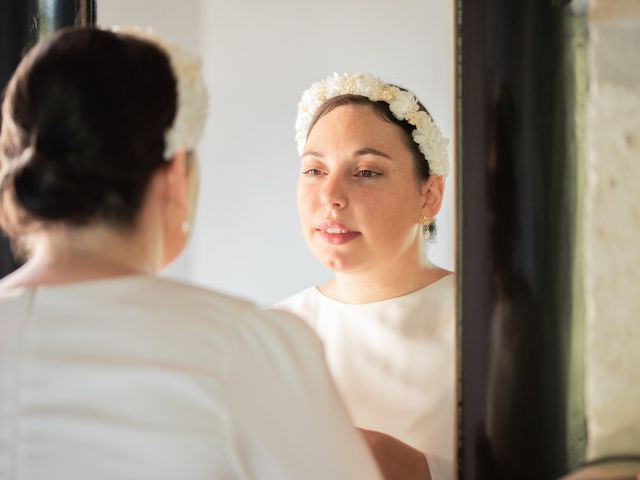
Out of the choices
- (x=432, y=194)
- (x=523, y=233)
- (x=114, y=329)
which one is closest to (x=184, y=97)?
(x=114, y=329)

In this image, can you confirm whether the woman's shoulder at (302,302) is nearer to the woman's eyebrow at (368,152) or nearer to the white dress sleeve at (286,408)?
the woman's eyebrow at (368,152)

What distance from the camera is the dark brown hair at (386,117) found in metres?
1.26

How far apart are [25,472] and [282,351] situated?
0.25 meters

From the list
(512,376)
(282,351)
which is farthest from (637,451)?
(282,351)

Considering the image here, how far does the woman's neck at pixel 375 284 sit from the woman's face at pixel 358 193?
0.05 feet

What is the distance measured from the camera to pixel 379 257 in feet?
4.26

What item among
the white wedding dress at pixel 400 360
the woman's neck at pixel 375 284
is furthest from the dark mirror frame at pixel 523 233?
the woman's neck at pixel 375 284

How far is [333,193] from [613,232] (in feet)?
1.51

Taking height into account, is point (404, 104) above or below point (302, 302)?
above

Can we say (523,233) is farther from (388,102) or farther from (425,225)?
(388,102)

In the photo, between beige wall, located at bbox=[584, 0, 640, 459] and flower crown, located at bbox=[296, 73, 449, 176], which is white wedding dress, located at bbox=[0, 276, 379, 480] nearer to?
beige wall, located at bbox=[584, 0, 640, 459]

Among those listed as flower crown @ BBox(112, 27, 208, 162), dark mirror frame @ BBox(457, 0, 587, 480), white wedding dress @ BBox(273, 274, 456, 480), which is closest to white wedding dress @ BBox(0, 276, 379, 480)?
flower crown @ BBox(112, 27, 208, 162)

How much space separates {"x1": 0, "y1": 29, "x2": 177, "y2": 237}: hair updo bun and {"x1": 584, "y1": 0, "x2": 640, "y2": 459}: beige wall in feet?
1.65

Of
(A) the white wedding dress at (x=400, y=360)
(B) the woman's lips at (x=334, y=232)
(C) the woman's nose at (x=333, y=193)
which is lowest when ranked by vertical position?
(A) the white wedding dress at (x=400, y=360)
